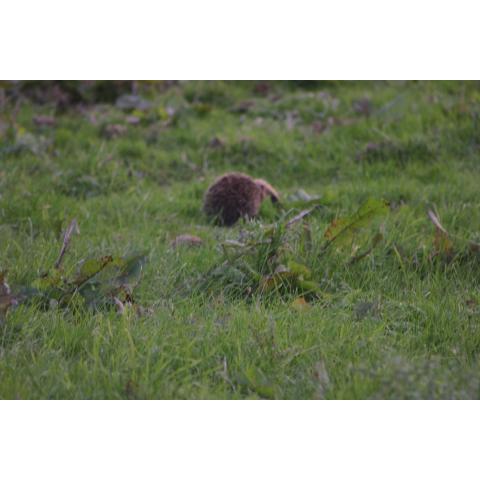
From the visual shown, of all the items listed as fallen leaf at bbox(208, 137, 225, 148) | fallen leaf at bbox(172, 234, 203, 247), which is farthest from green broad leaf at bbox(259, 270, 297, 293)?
fallen leaf at bbox(208, 137, 225, 148)

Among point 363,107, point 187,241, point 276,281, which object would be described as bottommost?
point 187,241

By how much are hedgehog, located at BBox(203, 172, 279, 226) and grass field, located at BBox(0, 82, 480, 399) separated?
0.14m

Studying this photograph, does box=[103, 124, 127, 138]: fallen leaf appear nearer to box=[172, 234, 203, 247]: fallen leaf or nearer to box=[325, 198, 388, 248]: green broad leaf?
box=[172, 234, 203, 247]: fallen leaf

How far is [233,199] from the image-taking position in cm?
449

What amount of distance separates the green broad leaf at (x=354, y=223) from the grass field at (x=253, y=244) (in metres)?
0.08

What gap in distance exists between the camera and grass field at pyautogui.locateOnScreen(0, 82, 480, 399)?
8.54 feet

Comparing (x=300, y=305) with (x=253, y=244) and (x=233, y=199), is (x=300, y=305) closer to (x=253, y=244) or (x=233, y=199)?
(x=253, y=244)

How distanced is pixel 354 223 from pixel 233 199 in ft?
3.62

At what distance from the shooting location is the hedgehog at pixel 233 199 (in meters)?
4.49

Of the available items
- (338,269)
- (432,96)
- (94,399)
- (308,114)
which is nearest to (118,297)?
(94,399)

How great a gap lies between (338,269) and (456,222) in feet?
3.89

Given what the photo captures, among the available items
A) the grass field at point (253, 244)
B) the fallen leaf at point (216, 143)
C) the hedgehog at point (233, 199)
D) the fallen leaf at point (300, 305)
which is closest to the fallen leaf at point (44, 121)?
the grass field at point (253, 244)

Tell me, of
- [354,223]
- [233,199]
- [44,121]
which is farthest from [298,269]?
[44,121]

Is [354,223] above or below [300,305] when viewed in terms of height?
above
